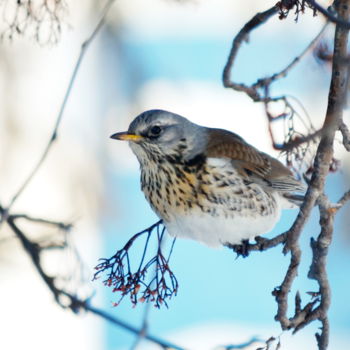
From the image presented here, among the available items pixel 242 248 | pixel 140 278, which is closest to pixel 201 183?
pixel 242 248

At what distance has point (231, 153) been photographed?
2.84 meters

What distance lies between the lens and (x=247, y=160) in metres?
2.90

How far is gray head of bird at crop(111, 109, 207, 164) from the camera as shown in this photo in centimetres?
268

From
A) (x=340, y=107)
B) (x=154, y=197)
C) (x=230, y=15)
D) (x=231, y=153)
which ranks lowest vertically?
(x=340, y=107)

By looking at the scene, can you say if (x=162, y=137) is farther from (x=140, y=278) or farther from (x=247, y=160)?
(x=140, y=278)

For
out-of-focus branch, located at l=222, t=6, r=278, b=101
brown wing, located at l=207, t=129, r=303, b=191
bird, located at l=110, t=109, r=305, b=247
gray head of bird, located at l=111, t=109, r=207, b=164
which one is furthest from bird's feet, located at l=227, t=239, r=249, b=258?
out-of-focus branch, located at l=222, t=6, r=278, b=101

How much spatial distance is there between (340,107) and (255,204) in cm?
130

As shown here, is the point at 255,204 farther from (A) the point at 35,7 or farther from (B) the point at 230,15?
(B) the point at 230,15

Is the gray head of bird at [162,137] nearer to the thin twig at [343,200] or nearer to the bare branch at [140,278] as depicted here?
the bare branch at [140,278]

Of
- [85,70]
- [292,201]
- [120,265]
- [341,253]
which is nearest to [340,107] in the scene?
[120,265]

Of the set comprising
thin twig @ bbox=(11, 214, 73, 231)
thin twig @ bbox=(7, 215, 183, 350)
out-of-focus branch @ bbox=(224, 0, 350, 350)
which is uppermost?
out-of-focus branch @ bbox=(224, 0, 350, 350)

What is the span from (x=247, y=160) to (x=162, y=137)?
0.34 m

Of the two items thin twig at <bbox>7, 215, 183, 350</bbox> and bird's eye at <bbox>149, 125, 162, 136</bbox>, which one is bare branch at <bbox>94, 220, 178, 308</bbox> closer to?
thin twig at <bbox>7, 215, 183, 350</bbox>

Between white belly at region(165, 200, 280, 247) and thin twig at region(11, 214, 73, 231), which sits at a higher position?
white belly at region(165, 200, 280, 247)
